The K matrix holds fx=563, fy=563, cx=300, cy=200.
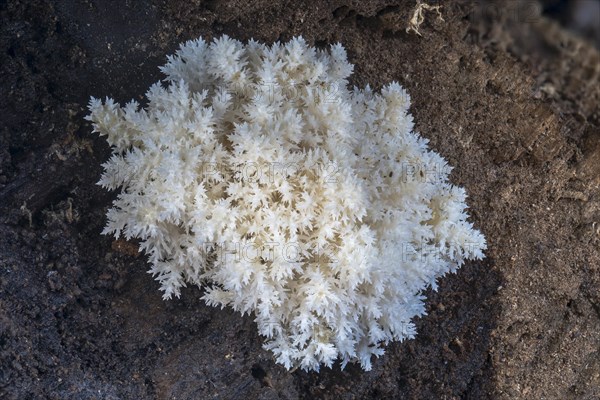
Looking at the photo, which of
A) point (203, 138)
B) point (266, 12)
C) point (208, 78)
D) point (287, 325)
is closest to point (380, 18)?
point (266, 12)

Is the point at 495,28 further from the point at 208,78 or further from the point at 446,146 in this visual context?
the point at 208,78

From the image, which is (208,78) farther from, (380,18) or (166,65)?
(380,18)

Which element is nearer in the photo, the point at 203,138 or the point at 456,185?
the point at 203,138

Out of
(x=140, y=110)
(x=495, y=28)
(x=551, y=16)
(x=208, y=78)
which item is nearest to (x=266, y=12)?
(x=208, y=78)

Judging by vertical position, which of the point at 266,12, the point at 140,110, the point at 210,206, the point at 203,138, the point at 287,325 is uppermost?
the point at 266,12

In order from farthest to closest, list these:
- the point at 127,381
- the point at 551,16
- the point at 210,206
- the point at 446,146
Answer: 1. the point at 446,146
2. the point at 127,381
3. the point at 210,206
4. the point at 551,16

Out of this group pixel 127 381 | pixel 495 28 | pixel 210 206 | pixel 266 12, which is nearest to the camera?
pixel 495 28

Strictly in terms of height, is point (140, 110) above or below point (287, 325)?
above
